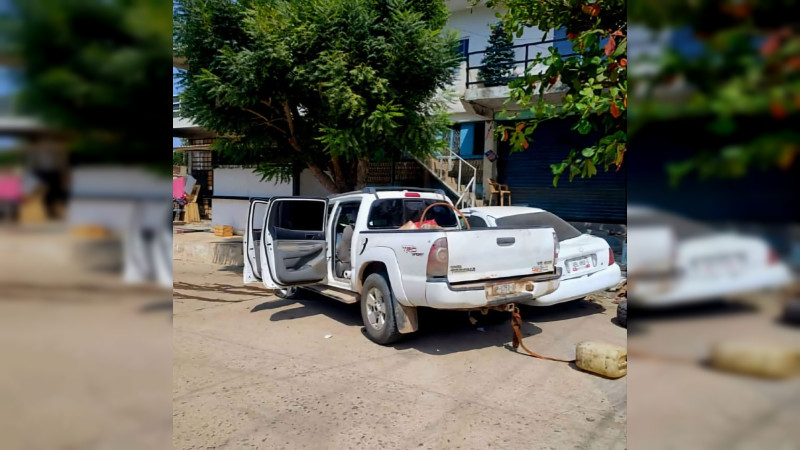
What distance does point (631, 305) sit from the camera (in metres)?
0.94

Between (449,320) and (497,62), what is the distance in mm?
8377

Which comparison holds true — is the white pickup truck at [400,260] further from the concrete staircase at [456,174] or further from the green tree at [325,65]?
the concrete staircase at [456,174]

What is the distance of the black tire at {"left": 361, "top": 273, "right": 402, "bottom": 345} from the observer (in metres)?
5.57

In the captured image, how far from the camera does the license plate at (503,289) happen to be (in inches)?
206

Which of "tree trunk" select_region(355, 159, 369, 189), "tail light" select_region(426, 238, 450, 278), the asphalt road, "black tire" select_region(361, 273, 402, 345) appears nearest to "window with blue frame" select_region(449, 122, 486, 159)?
"tree trunk" select_region(355, 159, 369, 189)

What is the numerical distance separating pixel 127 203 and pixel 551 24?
15.2 feet

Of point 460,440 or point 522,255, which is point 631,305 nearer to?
point 460,440

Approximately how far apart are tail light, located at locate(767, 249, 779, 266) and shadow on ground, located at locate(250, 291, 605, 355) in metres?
4.88

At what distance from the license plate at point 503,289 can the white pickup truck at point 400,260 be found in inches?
0.4

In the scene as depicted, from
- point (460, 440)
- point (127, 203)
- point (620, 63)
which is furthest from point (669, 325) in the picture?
point (460, 440)

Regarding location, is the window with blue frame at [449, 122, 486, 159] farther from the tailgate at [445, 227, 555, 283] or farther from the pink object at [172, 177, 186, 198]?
the pink object at [172, 177, 186, 198]

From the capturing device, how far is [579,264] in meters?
6.67

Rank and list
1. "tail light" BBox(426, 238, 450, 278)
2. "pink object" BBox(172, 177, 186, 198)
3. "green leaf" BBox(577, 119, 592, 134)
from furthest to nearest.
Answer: "pink object" BBox(172, 177, 186, 198) → "tail light" BBox(426, 238, 450, 278) → "green leaf" BBox(577, 119, 592, 134)

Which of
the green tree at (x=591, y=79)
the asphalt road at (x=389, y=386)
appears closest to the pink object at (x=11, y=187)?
the green tree at (x=591, y=79)
